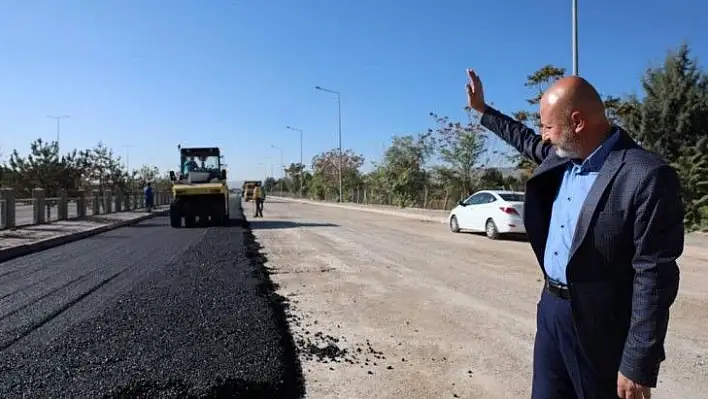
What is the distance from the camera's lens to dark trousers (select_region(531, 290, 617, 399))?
2.49 meters

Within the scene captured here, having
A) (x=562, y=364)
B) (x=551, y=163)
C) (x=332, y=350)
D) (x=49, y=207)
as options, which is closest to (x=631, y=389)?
(x=562, y=364)

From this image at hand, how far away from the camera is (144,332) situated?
6.11 meters

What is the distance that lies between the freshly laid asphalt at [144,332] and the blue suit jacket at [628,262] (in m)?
2.78

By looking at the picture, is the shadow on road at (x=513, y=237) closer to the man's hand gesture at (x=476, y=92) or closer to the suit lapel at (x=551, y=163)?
the man's hand gesture at (x=476, y=92)

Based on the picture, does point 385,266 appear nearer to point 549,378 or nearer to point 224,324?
point 224,324

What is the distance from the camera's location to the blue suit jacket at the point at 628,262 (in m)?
2.22

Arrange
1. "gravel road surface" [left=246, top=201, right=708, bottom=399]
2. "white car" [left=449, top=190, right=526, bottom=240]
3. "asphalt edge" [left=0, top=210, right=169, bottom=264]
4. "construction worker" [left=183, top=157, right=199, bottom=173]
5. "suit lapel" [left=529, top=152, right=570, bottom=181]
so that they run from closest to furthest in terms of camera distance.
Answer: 1. "suit lapel" [left=529, top=152, right=570, bottom=181]
2. "gravel road surface" [left=246, top=201, right=708, bottom=399]
3. "asphalt edge" [left=0, top=210, right=169, bottom=264]
4. "white car" [left=449, top=190, right=526, bottom=240]
5. "construction worker" [left=183, top=157, right=199, bottom=173]

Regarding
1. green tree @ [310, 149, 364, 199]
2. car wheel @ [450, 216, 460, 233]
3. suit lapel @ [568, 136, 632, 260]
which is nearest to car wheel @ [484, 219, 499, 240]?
car wheel @ [450, 216, 460, 233]

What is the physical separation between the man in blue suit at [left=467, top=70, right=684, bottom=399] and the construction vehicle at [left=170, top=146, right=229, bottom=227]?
20.5 meters

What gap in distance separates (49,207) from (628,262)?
81.9 ft

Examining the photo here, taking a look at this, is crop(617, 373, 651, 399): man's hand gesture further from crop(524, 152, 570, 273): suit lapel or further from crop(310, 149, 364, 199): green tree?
crop(310, 149, 364, 199): green tree

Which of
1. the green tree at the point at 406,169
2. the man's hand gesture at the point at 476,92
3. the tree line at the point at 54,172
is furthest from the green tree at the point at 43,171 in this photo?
the man's hand gesture at the point at 476,92

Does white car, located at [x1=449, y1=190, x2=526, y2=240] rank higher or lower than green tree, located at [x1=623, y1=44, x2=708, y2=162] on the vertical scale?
lower

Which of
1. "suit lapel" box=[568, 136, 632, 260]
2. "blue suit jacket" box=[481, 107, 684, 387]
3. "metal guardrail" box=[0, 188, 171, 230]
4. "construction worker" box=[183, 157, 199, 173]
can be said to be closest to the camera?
"blue suit jacket" box=[481, 107, 684, 387]
